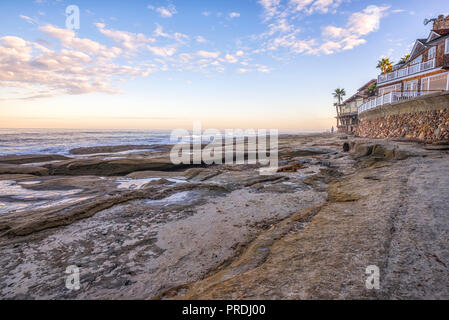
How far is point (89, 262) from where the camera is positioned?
3.85 meters

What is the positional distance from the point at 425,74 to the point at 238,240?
3057cm

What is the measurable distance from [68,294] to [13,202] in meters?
6.91

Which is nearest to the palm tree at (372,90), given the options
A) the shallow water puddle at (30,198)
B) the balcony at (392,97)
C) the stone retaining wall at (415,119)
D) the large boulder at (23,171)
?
the balcony at (392,97)

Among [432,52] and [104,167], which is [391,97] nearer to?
[432,52]

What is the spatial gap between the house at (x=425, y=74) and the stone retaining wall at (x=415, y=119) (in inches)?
40.8

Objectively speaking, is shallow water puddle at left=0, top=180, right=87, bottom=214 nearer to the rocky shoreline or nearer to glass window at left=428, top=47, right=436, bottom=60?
the rocky shoreline

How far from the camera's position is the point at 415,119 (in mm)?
16094

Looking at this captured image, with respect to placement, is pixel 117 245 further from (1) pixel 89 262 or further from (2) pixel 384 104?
(2) pixel 384 104

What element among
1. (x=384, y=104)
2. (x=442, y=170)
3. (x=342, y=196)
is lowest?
(x=342, y=196)

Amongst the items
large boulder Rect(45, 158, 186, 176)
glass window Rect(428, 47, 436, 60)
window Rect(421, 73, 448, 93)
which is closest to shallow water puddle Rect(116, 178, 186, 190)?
large boulder Rect(45, 158, 186, 176)

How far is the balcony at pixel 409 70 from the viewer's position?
74.5 ft

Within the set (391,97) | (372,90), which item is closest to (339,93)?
(372,90)
